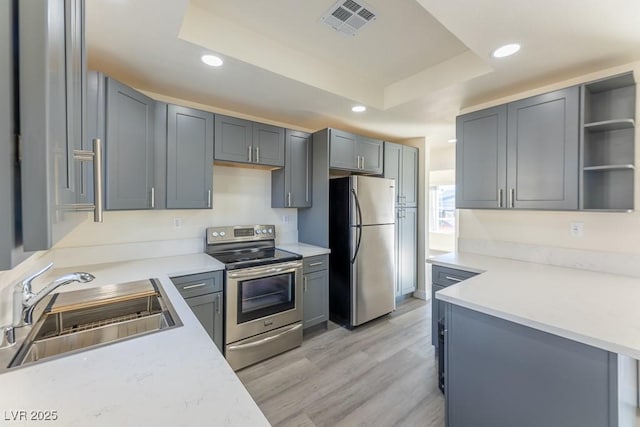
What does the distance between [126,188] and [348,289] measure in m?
2.25

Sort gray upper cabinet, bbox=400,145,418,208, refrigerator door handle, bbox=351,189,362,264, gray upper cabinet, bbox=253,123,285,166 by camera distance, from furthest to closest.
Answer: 1. gray upper cabinet, bbox=400,145,418,208
2. refrigerator door handle, bbox=351,189,362,264
3. gray upper cabinet, bbox=253,123,285,166

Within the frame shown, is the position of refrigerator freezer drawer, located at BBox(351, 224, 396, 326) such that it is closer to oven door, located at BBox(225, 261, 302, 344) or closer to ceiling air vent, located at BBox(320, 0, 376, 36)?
oven door, located at BBox(225, 261, 302, 344)

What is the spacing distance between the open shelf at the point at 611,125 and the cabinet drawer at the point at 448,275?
4.20 ft

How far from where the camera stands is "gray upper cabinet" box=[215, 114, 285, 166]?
255 centimetres

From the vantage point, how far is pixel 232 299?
2234mm

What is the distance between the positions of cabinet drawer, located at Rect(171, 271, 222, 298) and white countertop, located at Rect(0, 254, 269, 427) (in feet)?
3.44

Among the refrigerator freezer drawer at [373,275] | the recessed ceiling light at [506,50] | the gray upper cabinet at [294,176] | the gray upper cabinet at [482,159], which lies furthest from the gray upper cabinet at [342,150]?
the recessed ceiling light at [506,50]

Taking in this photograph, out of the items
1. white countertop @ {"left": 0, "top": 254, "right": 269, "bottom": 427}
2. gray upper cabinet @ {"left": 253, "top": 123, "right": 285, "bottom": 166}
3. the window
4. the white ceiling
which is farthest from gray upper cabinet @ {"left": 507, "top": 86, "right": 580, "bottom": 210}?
the window

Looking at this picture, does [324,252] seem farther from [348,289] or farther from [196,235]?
[196,235]

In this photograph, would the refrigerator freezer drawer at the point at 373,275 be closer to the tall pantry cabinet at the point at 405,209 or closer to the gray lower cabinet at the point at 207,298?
the tall pantry cabinet at the point at 405,209

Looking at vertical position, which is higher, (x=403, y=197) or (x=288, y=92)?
(x=288, y=92)

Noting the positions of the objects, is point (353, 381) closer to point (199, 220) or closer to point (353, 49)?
point (199, 220)

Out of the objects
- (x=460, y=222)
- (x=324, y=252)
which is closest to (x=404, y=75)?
(x=460, y=222)

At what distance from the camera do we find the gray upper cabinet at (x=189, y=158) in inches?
91.0
